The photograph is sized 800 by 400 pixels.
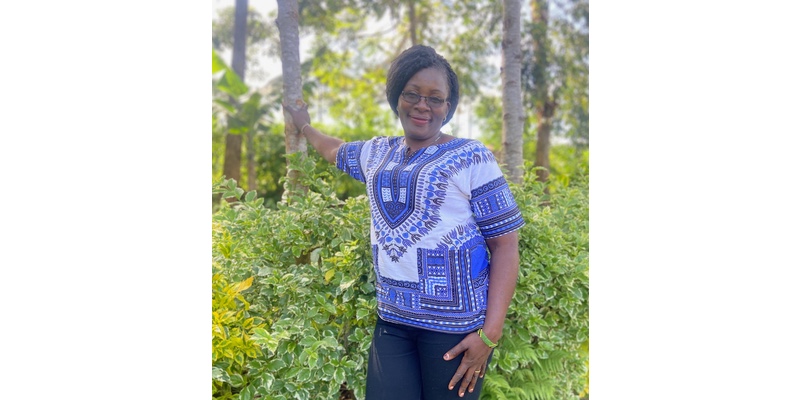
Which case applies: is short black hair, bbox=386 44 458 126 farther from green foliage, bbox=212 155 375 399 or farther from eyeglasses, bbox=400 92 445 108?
green foliage, bbox=212 155 375 399

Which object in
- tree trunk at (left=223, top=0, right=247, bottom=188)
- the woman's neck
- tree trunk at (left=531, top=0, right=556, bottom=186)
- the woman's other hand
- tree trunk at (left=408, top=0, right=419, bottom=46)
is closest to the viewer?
the woman's other hand

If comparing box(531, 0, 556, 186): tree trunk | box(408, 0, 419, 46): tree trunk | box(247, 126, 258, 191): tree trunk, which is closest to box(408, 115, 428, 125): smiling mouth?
box(408, 0, 419, 46): tree trunk

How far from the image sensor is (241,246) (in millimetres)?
2342

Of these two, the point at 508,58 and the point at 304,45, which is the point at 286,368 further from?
the point at 508,58

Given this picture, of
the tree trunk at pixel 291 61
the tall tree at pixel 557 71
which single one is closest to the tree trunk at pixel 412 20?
the tree trunk at pixel 291 61

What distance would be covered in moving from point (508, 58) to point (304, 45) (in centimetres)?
111

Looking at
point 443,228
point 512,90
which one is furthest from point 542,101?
point 443,228

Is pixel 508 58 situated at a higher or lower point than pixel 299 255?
higher

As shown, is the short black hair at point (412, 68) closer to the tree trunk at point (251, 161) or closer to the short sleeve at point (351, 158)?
the short sleeve at point (351, 158)

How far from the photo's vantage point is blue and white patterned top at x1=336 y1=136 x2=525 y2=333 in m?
1.78

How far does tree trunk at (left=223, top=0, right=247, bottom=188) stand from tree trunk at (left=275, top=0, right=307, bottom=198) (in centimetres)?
15

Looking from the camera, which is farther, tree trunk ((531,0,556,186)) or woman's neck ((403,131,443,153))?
tree trunk ((531,0,556,186))

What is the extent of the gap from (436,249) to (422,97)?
0.50 metres
